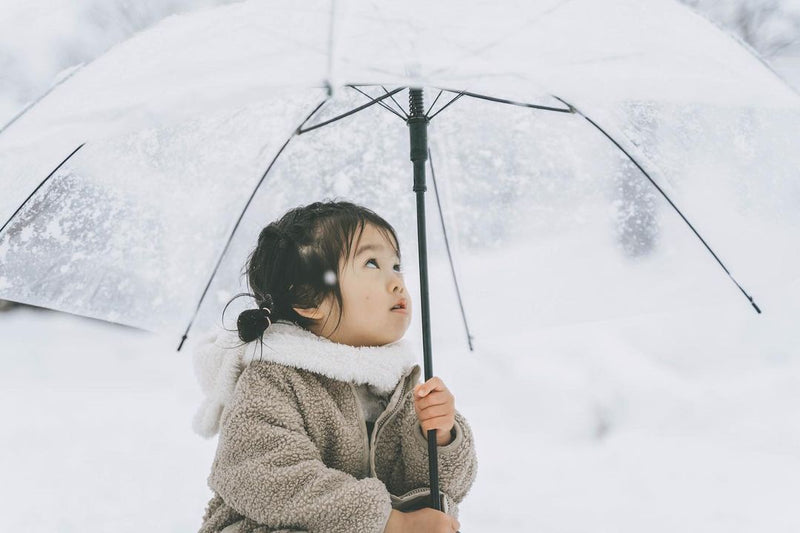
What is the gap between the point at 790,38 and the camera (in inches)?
104

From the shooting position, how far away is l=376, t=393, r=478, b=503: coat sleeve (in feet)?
Answer: 3.93

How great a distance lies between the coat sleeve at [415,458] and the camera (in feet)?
3.93

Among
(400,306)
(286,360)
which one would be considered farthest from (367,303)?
(286,360)

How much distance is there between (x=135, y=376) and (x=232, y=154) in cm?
176

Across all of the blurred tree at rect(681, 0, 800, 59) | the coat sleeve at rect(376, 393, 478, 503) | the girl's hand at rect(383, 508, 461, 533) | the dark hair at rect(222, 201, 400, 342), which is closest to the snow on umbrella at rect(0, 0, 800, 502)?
the dark hair at rect(222, 201, 400, 342)

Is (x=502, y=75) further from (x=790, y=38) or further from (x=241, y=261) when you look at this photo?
(x=790, y=38)

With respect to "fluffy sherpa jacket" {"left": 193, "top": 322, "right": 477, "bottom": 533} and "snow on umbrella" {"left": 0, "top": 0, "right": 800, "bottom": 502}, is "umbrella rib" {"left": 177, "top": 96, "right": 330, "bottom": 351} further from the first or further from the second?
"fluffy sherpa jacket" {"left": 193, "top": 322, "right": 477, "bottom": 533}

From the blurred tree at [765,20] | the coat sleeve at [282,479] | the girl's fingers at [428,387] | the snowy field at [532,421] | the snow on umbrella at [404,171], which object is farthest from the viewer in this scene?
the blurred tree at [765,20]

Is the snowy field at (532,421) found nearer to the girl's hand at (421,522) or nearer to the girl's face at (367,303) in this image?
the girl's face at (367,303)

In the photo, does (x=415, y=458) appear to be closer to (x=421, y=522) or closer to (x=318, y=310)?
(x=421, y=522)

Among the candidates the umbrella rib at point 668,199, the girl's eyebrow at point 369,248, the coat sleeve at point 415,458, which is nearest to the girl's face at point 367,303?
the girl's eyebrow at point 369,248

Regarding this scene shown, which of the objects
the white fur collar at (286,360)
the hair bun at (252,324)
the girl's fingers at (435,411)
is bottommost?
the girl's fingers at (435,411)

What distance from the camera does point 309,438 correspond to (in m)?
1.11

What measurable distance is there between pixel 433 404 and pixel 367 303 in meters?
0.22
